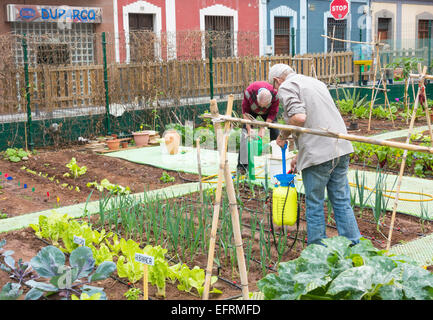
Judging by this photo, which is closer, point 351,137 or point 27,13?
point 351,137

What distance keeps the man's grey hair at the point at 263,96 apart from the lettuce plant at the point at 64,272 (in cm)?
349

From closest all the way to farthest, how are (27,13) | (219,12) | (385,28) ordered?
1. (27,13)
2. (219,12)
3. (385,28)

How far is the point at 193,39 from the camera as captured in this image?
11.4m

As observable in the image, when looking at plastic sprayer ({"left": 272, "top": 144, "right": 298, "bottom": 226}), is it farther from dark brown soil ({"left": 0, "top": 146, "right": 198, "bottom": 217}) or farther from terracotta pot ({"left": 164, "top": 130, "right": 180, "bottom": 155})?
terracotta pot ({"left": 164, "top": 130, "right": 180, "bottom": 155})

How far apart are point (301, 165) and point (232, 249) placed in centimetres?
82

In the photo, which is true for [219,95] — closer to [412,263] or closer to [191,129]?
[191,129]

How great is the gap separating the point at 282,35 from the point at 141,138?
9839mm

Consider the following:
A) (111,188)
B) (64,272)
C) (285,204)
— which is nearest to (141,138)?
(111,188)

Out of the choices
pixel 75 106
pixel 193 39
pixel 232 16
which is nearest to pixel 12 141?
pixel 75 106

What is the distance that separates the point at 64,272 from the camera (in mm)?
3316

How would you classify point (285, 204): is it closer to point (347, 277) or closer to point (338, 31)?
point (347, 277)

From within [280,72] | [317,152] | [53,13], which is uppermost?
[53,13]

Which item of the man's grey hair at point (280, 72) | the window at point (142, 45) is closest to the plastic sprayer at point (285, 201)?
the man's grey hair at point (280, 72)
